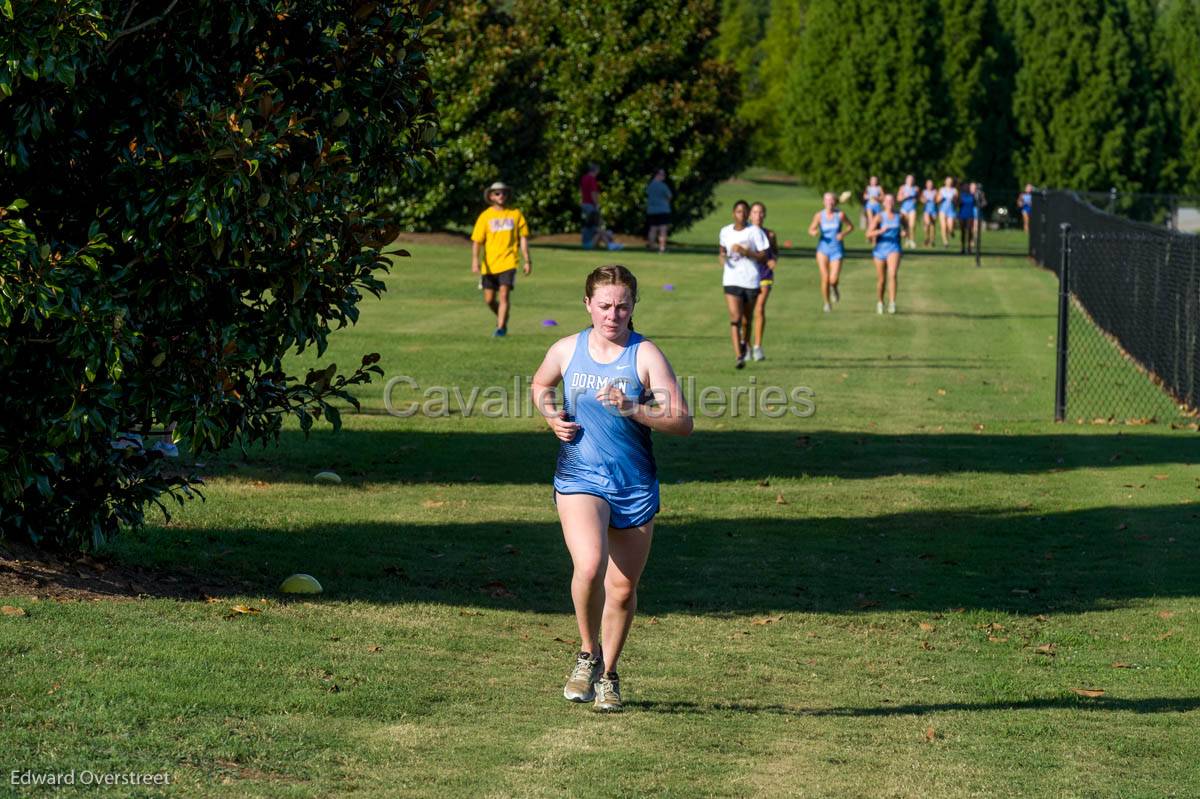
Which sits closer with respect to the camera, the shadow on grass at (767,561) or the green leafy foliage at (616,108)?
the shadow on grass at (767,561)

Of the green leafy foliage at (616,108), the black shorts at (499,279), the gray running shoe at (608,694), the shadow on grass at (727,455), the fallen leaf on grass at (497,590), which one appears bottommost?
the shadow on grass at (727,455)

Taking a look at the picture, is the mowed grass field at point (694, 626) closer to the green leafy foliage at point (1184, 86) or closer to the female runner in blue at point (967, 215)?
the female runner in blue at point (967, 215)

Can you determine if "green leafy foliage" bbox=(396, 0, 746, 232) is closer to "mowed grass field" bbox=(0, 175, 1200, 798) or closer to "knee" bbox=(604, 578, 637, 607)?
"mowed grass field" bbox=(0, 175, 1200, 798)

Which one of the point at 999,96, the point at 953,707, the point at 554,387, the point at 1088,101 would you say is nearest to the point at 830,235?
the point at 953,707

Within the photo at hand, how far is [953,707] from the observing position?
814 centimetres

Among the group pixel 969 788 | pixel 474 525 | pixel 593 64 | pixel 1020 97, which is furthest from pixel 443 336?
pixel 1020 97

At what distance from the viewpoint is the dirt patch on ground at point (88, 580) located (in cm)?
902

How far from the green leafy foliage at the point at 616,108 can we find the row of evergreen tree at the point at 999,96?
16.1m

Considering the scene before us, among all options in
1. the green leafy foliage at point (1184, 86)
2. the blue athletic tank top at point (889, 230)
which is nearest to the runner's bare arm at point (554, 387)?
the blue athletic tank top at point (889, 230)

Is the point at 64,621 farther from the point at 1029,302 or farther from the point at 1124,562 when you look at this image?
the point at 1029,302

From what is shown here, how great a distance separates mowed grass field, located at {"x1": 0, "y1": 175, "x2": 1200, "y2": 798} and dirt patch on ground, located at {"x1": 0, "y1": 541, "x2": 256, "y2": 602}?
0.25 meters

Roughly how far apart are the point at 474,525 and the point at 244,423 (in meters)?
3.26

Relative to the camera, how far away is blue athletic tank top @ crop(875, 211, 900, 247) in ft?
92.4

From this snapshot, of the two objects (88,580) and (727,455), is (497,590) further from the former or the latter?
(727,455)
